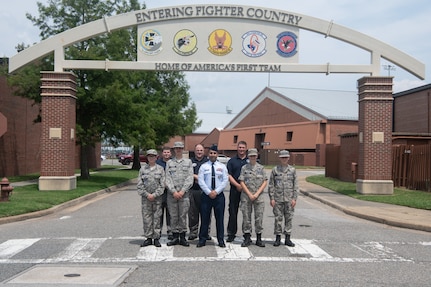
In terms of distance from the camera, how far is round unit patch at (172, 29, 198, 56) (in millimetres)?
19922

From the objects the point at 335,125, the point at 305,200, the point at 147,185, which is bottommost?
the point at 305,200

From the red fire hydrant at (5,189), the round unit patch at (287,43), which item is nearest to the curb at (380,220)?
the round unit patch at (287,43)

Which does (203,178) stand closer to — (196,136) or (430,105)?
(430,105)

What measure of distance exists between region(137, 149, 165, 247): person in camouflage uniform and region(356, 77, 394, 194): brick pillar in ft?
39.7

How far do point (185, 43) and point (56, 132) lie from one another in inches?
240

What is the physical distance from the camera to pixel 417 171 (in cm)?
2066

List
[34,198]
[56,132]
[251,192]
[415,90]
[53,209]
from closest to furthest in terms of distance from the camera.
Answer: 1. [251,192]
2. [53,209]
3. [34,198]
4. [56,132]
5. [415,90]

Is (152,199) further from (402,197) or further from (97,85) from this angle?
(97,85)

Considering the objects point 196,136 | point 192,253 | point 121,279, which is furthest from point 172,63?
point 196,136

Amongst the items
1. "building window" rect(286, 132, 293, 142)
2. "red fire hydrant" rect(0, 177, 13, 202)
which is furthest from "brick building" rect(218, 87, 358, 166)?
"red fire hydrant" rect(0, 177, 13, 202)

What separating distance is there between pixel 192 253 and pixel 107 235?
2.57 metres

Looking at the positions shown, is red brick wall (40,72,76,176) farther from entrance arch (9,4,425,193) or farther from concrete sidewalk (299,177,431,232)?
concrete sidewalk (299,177,431,232)

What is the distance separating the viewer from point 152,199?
29.6ft

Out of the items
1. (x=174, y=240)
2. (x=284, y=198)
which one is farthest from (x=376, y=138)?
(x=174, y=240)
